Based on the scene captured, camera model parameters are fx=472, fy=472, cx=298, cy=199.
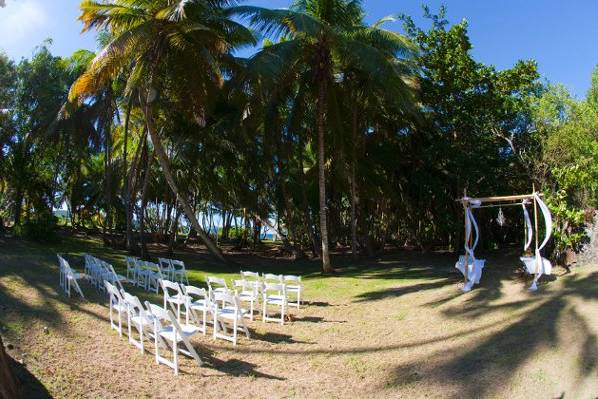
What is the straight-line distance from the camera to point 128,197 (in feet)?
65.9

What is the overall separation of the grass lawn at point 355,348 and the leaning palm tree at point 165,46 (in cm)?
673

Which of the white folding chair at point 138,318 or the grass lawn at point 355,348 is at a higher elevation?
the white folding chair at point 138,318

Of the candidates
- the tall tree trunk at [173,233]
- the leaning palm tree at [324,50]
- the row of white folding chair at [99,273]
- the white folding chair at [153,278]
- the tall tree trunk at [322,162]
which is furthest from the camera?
the tall tree trunk at [173,233]

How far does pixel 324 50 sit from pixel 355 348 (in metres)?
10.9

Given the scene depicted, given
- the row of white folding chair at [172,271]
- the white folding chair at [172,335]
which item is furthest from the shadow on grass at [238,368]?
the row of white folding chair at [172,271]

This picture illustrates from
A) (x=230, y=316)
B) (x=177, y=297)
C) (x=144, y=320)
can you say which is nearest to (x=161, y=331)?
(x=144, y=320)

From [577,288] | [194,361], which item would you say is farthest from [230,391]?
[577,288]

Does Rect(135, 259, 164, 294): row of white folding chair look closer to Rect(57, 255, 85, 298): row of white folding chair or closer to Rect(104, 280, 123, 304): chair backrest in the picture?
Rect(57, 255, 85, 298): row of white folding chair

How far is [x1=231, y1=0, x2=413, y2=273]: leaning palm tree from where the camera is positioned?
13680 millimetres

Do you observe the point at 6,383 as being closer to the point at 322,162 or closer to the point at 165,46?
the point at 322,162

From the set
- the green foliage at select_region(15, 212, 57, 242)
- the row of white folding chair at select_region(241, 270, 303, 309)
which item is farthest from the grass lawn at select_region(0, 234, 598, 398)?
the green foliage at select_region(15, 212, 57, 242)

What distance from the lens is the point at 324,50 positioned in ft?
51.3

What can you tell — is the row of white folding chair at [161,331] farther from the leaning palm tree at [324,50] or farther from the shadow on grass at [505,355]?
the leaning palm tree at [324,50]

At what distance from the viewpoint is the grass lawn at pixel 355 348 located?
18.6ft
